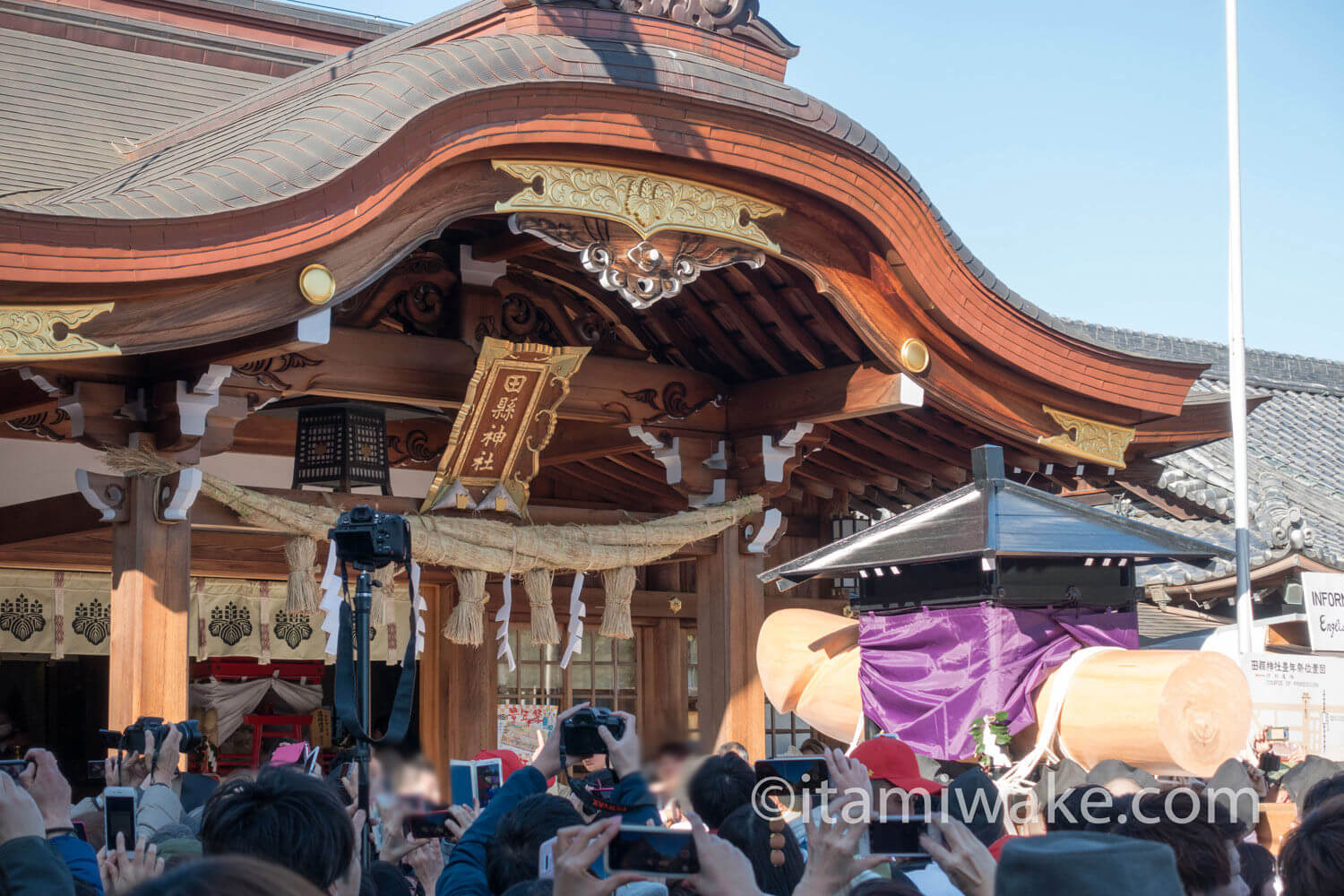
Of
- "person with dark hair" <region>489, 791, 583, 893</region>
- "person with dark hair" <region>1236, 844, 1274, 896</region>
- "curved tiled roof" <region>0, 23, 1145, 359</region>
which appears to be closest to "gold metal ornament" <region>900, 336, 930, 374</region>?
"curved tiled roof" <region>0, 23, 1145, 359</region>

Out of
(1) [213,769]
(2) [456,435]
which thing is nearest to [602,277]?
(2) [456,435]

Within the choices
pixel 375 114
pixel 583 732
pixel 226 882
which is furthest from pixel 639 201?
pixel 226 882

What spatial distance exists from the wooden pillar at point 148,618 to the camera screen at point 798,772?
4.37 metres

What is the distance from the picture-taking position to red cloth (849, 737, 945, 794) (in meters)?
3.52

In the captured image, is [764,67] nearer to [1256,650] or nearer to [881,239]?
[881,239]

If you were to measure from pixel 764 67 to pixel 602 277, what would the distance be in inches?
59.6

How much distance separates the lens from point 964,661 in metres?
5.49

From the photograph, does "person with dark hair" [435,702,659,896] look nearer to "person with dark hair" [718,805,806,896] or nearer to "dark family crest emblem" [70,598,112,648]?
"person with dark hair" [718,805,806,896]

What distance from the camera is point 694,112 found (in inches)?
266

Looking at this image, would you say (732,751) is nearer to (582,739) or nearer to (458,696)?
(582,739)

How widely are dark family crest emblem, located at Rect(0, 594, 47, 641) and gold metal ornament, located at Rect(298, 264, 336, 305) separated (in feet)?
13.5

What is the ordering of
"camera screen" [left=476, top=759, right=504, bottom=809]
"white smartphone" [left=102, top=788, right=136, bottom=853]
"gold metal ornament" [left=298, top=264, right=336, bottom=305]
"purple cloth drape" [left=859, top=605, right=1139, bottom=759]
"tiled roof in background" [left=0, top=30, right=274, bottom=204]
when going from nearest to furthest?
"white smartphone" [left=102, top=788, right=136, bottom=853] → "camera screen" [left=476, top=759, right=504, bottom=809] → "purple cloth drape" [left=859, top=605, right=1139, bottom=759] → "gold metal ornament" [left=298, top=264, right=336, bottom=305] → "tiled roof in background" [left=0, top=30, right=274, bottom=204]

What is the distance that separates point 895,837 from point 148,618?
16.0ft

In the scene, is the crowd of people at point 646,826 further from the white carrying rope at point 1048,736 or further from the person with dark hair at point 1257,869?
the white carrying rope at point 1048,736
